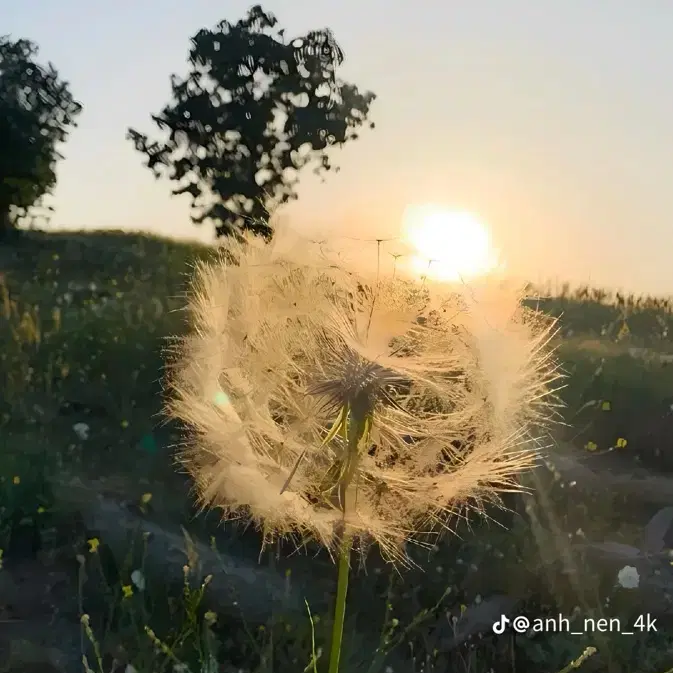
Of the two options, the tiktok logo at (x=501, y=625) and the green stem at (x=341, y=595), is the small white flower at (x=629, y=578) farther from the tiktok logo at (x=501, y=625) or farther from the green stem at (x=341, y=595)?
the green stem at (x=341, y=595)

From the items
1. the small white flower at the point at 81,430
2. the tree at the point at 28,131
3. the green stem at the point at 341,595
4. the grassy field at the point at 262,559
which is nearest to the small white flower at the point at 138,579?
the grassy field at the point at 262,559

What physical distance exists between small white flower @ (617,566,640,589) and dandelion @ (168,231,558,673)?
146 centimetres

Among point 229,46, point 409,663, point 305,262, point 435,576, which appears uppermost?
point 229,46

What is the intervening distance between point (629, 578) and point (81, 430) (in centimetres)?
227

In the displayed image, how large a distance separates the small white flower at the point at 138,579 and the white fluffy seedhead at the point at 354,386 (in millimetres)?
1131

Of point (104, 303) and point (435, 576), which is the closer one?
point (435, 576)

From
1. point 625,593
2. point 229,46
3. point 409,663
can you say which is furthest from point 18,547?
point 229,46

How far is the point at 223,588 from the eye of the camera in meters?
2.60

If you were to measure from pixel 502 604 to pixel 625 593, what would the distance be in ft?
1.36

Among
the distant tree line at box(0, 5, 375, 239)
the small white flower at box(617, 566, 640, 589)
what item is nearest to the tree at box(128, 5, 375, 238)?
the distant tree line at box(0, 5, 375, 239)

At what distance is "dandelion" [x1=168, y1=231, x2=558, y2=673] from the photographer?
1.25 m

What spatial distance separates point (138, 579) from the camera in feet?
8.35

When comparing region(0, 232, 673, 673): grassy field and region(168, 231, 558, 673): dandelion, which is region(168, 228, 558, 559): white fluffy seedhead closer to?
region(168, 231, 558, 673): dandelion

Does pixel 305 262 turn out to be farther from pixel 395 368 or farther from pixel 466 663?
pixel 466 663
